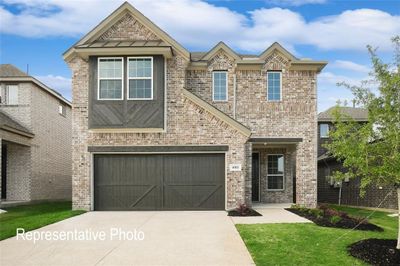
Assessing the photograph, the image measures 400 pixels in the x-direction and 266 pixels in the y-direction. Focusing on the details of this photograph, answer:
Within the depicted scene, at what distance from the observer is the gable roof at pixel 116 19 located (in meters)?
15.4

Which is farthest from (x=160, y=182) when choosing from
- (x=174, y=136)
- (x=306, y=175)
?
(x=306, y=175)

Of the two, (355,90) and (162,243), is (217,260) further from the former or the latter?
(355,90)

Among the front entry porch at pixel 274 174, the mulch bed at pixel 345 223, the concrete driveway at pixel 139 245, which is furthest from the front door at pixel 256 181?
the concrete driveway at pixel 139 245

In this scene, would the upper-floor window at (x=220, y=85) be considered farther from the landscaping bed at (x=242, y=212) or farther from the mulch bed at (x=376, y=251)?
the mulch bed at (x=376, y=251)

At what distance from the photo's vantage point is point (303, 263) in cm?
699

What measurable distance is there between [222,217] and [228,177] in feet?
7.66

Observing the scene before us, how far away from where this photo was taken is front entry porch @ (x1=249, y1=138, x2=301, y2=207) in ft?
59.6

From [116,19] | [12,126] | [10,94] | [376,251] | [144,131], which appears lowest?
[376,251]

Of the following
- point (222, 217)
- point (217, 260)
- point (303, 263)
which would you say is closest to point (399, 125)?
point (303, 263)

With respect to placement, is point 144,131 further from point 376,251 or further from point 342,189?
point 342,189

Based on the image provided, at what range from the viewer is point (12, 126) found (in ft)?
59.6

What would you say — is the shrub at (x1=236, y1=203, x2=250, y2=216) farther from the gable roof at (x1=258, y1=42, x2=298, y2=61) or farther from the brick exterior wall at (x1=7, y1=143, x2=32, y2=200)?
the brick exterior wall at (x1=7, y1=143, x2=32, y2=200)

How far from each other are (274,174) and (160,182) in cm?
608

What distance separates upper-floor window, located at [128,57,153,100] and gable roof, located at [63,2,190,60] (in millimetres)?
1243
